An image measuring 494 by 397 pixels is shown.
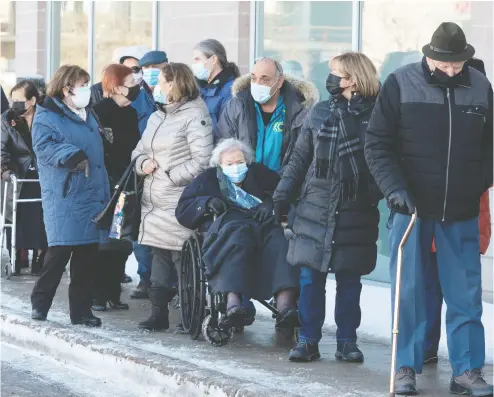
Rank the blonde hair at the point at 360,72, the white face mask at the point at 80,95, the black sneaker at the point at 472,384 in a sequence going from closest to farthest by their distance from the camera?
the black sneaker at the point at 472,384
the blonde hair at the point at 360,72
the white face mask at the point at 80,95

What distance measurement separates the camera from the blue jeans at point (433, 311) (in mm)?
7961

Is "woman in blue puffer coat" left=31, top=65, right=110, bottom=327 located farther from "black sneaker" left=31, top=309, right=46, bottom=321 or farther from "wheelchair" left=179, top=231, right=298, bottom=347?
"wheelchair" left=179, top=231, right=298, bottom=347

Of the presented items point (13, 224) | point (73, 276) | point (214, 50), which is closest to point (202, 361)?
point (73, 276)

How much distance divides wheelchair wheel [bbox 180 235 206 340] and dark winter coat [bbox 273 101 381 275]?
93 centimetres

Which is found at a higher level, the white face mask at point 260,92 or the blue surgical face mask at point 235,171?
the white face mask at point 260,92

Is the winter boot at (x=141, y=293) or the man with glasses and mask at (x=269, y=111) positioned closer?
the man with glasses and mask at (x=269, y=111)

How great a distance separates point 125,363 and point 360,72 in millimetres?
2309

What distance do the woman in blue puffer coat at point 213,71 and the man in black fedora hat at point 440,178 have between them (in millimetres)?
3056

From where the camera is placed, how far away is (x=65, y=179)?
30.9ft

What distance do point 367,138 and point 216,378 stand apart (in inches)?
63.0

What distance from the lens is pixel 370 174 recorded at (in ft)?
26.3

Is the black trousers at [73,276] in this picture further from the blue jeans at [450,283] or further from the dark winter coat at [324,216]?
the blue jeans at [450,283]

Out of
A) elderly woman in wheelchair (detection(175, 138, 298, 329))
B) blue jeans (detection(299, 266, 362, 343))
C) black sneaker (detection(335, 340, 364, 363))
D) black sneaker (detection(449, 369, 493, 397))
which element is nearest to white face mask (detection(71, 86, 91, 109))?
elderly woman in wheelchair (detection(175, 138, 298, 329))

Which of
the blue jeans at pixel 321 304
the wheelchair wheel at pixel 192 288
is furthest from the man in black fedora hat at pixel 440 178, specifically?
the wheelchair wheel at pixel 192 288
